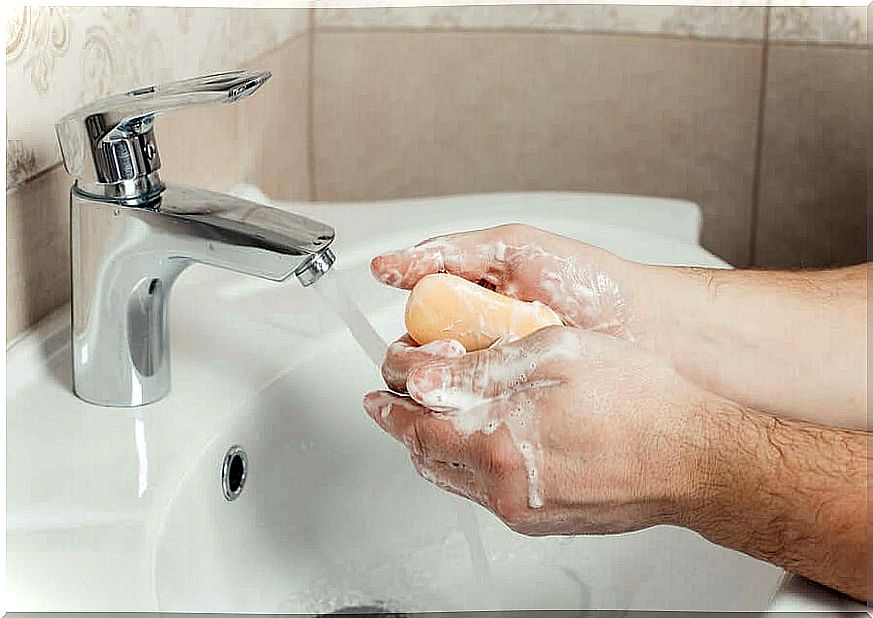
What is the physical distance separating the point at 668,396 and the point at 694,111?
0.77 meters

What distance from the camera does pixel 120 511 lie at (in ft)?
1.77

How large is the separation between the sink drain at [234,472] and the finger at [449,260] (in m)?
0.13

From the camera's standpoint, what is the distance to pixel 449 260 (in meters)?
0.64

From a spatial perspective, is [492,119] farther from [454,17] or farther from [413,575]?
[413,575]

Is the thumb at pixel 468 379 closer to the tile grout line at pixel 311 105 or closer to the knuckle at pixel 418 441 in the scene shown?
the knuckle at pixel 418 441

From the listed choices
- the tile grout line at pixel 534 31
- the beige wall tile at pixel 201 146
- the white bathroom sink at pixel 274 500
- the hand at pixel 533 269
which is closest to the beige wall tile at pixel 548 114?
the tile grout line at pixel 534 31

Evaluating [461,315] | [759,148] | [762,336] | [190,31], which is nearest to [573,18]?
[759,148]

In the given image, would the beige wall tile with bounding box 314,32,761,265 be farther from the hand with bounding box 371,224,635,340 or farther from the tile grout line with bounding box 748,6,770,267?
the hand with bounding box 371,224,635,340

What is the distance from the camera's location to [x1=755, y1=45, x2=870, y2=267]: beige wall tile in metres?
1.21

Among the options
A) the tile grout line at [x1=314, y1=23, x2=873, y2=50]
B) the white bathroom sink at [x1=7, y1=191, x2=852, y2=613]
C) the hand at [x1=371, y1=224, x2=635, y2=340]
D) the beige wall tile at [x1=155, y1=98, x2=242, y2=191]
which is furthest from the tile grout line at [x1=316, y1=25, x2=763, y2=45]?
the hand at [x1=371, y1=224, x2=635, y2=340]

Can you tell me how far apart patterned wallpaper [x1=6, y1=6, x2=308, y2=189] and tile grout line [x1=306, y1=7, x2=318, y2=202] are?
12.4 inches

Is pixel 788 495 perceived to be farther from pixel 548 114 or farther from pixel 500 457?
pixel 548 114

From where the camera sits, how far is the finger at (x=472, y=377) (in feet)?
1.73

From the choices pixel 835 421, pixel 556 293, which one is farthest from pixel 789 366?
pixel 556 293
